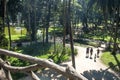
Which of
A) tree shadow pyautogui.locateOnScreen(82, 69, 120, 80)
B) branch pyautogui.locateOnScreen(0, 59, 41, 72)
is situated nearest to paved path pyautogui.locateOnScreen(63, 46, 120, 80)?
tree shadow pyautogui.locateOnScreen(82, 69, 120, 80)

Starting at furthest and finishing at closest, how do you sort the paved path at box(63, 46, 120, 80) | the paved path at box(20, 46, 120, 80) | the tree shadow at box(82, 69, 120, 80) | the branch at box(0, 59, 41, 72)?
the paved path at box(63, 46, 120, 80) → the tree shadow at box(82, 69, 120, 80) → the paved path at box(20, 46, 120, 80) → the branch at box(0, 59, 41, 72)

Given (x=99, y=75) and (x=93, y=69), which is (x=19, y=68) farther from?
(x=93, y=69)

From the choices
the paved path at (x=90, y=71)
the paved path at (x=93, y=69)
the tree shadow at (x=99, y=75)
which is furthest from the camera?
the paved path at (x=93, y=69)

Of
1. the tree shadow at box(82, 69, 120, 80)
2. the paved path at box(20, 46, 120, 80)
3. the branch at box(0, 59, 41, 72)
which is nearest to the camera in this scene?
the branch at box(0, 59, 41, 72)

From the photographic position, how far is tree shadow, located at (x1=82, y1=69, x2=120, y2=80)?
84.8 feet

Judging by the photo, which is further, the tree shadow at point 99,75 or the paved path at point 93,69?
the paved path at point 93,69

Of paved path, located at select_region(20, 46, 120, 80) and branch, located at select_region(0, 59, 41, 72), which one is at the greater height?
branch, located at select_region(0, 59, 41, 72)

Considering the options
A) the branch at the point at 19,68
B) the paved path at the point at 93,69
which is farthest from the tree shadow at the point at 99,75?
the branch at the point at 19,68

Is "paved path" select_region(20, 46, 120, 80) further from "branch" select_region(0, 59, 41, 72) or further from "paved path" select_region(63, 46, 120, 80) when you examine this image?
"branch" select_region(0, 59, 41, 72)

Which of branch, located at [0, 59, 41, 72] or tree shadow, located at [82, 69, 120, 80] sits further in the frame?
tree shadow, located at [82, 69, 120, 80]

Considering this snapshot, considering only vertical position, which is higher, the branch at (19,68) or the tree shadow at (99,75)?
the branch at (19,68)

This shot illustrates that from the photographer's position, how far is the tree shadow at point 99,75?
84.8 feet

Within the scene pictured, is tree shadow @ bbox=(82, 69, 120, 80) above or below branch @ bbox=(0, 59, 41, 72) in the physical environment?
below

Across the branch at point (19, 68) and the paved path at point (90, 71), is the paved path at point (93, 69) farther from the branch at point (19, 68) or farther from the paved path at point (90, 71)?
the branch at point (19, 68)
